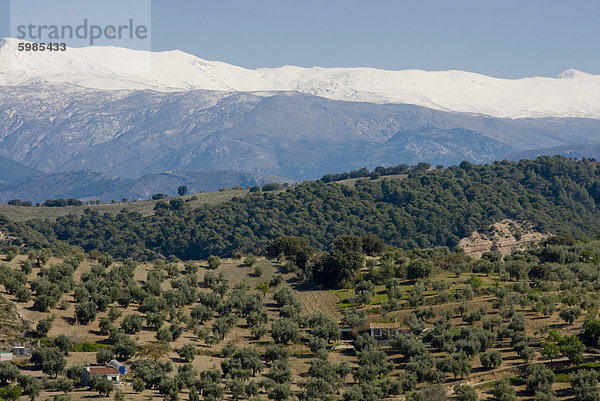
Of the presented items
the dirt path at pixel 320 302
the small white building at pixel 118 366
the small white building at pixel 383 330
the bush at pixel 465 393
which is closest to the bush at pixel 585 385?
the bush at pixel 465 393

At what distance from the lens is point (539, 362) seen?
8044 centimetres

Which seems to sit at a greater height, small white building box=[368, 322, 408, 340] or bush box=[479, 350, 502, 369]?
bush box=[479, 350, 502, 369]

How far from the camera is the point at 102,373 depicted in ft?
244

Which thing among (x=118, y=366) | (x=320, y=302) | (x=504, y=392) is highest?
(x=118, y=366)

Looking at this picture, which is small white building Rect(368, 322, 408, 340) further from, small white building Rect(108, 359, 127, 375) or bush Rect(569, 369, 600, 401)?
small white building Rect(108, 359, 127, 375)

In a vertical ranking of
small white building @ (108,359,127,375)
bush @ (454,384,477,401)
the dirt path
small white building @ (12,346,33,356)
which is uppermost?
small white building @ (12,346,33,356)

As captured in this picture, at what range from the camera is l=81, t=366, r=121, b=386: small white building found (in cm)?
7381

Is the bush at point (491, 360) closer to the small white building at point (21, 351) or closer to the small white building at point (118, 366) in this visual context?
the small white building at point (118, 366)

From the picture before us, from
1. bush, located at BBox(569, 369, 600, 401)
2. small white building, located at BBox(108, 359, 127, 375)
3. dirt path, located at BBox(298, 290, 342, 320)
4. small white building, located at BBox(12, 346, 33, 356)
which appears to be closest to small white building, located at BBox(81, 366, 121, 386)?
small white building, located at BBox(108, 359, 127, 375)

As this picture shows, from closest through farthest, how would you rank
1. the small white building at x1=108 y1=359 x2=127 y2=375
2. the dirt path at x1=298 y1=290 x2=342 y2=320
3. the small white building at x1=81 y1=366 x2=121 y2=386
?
the small white building at x1=81 y1=366 x2=121 y2=386
the small white building at x1=108 y1=359 x2=127 y2=375
the dirt path at x1=298 y1=290 x2=342 y2=320

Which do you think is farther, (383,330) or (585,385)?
(383,330)

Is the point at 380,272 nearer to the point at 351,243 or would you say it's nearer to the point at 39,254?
the point at 351,243

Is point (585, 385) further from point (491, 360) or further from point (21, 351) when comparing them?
point (21, 351)

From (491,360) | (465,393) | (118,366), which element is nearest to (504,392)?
(465,393)
